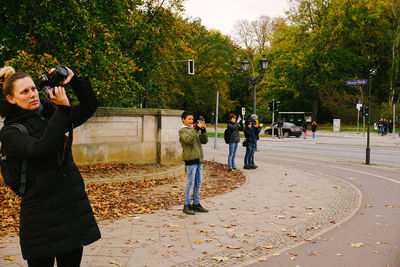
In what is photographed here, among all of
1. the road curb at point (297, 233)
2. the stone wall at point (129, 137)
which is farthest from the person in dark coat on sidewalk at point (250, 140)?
the road curb at point (297, 233)

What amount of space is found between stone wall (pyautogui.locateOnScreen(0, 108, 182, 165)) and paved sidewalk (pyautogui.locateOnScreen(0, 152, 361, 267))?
369cm

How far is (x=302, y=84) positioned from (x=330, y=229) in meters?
45.4

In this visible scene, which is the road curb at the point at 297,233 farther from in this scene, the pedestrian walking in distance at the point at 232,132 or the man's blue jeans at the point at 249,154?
the man's blue jeans at the point at 249,154

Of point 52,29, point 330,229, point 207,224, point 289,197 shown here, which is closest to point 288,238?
point 330,229

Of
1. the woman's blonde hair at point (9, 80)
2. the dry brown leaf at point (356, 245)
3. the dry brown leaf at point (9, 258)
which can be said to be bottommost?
the dry brown leaf at point (356, 245)

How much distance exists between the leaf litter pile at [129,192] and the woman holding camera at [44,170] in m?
3.45

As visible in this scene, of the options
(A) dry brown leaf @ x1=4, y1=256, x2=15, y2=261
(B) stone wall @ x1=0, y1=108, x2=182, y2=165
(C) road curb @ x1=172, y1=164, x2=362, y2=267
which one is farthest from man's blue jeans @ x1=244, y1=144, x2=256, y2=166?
(A) dry brown leaf @ x1=4, y1=256, x2=15, y2=261

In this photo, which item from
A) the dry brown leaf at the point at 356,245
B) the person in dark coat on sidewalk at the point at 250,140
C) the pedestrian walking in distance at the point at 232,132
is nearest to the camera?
→ the dry brown leaf at the point at 356,245

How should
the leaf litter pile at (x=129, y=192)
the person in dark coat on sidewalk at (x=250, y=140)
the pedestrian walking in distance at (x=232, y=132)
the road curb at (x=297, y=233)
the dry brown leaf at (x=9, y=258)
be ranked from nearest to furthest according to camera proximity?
the dry brown leaf at (x=9, y=258) < the road curb at (x=297, y=233) < the leaf litter pile at (x=129, y=192) < the pedestrian walking in distance at (x=232, y=132) < the person in dark coat on sidewalk at (x=250, y=140)

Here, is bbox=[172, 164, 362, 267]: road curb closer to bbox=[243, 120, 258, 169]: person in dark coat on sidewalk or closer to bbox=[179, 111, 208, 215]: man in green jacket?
bbox=[179, 111, 208, 215]: man in green jacket

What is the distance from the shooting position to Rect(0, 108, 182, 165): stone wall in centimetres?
1034

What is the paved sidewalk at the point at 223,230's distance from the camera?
170 inches

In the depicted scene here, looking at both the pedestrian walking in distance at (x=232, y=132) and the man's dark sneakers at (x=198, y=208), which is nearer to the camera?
the man's dark sneakers at (x=198, y=208)

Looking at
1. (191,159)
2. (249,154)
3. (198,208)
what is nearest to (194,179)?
(191,159)
